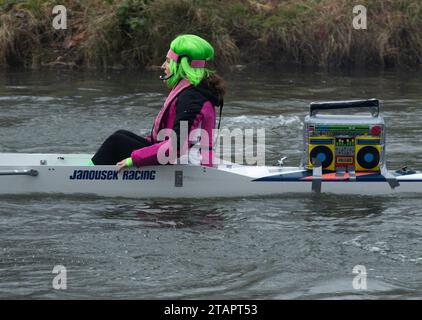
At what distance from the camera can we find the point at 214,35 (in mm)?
17203

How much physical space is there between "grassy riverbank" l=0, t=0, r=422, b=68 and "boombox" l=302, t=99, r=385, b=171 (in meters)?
8.50

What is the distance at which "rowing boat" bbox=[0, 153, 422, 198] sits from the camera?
886 centimetres

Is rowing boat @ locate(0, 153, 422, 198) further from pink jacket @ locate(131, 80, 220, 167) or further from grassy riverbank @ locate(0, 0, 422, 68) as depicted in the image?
grassy riverbank @ locate(0, 0, 422, 68)

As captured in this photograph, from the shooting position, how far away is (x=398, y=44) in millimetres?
17562

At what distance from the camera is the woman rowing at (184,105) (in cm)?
859

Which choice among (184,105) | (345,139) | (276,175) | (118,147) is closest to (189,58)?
(184,105)

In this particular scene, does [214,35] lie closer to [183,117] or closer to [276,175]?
[276,175]

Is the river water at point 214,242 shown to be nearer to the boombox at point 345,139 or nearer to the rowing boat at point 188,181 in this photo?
the rowing boat at point 188,181

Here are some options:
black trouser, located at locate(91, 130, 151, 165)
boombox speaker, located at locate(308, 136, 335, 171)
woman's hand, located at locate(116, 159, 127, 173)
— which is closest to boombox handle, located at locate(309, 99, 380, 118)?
boombox speaker, located at locate(308, 136, 335, 171)

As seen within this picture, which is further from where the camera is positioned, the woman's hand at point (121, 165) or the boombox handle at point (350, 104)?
the woman's hand at point (121, 165)

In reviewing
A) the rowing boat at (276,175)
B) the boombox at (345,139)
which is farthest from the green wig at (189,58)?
the boombox at (345,139)

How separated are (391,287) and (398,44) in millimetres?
11297
